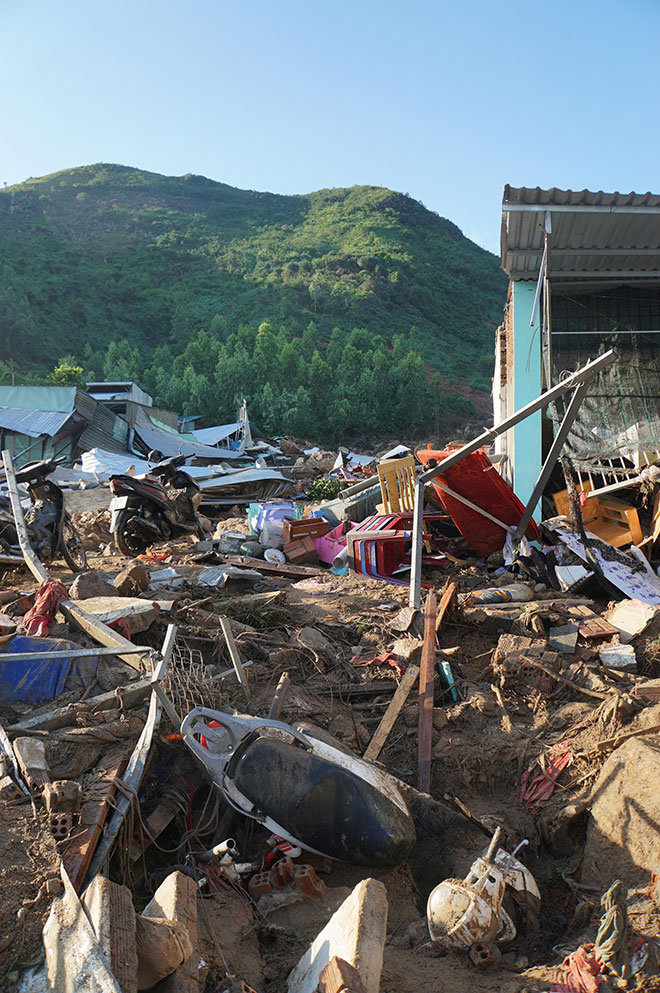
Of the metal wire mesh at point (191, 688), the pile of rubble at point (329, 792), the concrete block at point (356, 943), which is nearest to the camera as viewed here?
the concrete block at point (356, 943)

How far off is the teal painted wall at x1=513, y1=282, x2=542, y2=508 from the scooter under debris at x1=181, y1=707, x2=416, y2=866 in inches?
268

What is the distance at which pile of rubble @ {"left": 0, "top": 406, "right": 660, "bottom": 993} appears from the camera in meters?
2.55

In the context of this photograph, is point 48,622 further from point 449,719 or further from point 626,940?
point 626,940

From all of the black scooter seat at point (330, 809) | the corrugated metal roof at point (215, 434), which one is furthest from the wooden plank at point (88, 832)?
the corrugated metal roof at point (215, 434)

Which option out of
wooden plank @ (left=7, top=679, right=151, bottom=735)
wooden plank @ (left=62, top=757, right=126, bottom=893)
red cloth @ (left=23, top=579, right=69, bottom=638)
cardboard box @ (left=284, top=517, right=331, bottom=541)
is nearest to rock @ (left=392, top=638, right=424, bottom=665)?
wooden plank @ (left=7, top=679, right=151, bottom=735)

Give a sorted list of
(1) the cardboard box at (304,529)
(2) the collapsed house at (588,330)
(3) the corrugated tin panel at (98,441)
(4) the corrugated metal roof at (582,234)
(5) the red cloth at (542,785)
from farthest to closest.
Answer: (3) the corrugated tin panel at (98,441) < (1) the cardboard box at (304,529) < (2) the collapsed house at (588,330) < (4) the corrugated metal roof at (582,234) < (5) the red cloth at (542,785)

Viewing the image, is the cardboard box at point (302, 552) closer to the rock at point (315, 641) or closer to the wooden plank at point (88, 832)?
the rock at point (315, 641)

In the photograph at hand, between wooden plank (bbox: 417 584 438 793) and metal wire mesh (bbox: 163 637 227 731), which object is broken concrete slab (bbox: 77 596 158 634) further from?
wooden plank (bbox: 417 584 438 793)

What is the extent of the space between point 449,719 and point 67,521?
5724mm

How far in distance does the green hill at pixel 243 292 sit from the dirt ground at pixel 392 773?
89.5ft

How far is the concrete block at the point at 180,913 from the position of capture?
2410mm

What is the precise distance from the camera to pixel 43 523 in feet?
25.9

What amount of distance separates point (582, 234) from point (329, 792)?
8.30 m

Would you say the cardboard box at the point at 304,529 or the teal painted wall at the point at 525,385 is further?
the teal painted wall at the point at 525,385
